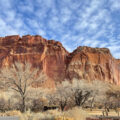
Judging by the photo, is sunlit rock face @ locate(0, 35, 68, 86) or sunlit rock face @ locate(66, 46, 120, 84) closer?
sunlit rock face @ locate(66, 46, 120, 84)

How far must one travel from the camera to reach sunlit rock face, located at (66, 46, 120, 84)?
262 ft

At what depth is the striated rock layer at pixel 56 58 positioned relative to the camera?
7994cm

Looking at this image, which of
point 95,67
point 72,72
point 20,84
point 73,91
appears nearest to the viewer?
point 20,84

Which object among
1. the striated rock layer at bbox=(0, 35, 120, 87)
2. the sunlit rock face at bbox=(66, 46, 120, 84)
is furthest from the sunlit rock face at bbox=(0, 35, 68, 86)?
the sunlit rock face at bbox=(66, 46, 120, 84)

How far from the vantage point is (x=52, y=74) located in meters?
79.9

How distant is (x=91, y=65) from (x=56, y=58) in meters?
16.5

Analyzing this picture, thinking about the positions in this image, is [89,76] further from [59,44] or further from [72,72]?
[59,44]

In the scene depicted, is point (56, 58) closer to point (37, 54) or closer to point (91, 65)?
point (37, 54)

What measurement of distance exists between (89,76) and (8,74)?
6026 cm

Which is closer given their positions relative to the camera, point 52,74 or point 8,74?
point 8,74

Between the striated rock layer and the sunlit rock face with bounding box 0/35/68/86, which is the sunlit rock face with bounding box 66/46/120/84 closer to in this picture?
the striated rock layer

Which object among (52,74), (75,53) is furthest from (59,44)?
(52,74)

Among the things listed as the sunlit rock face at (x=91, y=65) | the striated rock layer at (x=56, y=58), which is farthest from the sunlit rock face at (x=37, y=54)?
the sunlit rock face at (x=91, y=65)

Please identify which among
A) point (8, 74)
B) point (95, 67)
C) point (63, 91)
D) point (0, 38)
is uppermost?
point (0, 38)
